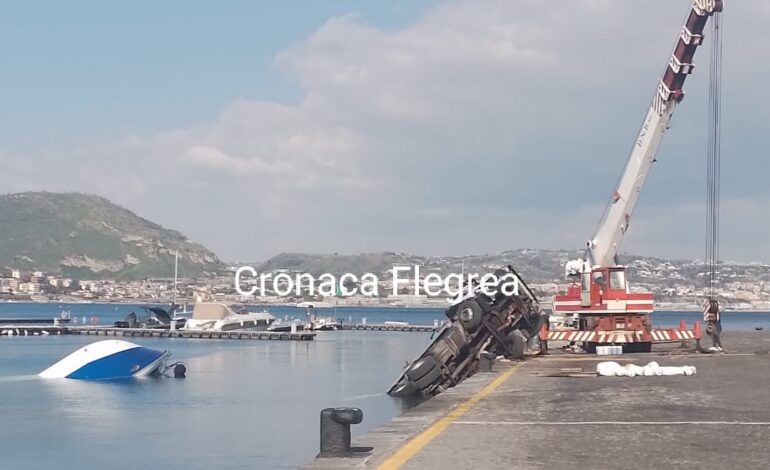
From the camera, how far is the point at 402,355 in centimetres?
8125

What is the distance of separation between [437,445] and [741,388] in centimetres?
974

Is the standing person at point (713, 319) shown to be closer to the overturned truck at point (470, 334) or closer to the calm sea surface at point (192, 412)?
the overturned truck at point (470, 334)

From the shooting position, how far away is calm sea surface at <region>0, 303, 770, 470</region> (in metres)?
27.8

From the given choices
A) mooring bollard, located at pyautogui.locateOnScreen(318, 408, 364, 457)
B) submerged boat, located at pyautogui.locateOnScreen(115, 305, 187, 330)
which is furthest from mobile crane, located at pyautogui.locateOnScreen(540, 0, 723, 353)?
submerged boat, located at pyautogui.locateOnScreen(115, 305, 187, 330)

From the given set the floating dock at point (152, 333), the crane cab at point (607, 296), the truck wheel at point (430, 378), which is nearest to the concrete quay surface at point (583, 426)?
the crane cab at point (607, 296)

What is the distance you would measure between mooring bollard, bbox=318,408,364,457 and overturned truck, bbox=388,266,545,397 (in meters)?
25.3

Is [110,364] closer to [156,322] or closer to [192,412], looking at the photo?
[192,412]

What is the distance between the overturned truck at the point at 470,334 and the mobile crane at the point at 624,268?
1.97 meters

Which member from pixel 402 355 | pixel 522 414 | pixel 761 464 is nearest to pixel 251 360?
pixel 402 355

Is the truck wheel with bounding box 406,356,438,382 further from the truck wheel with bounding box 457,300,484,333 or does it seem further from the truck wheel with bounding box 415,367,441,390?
the truck wheel with bounding box 457,300,484,333

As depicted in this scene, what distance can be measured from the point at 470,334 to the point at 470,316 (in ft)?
2.54

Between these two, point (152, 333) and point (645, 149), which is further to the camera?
point (152, 333)

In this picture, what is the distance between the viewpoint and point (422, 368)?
3781 centimetres

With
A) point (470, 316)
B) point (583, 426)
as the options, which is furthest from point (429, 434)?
point (470, 316)
